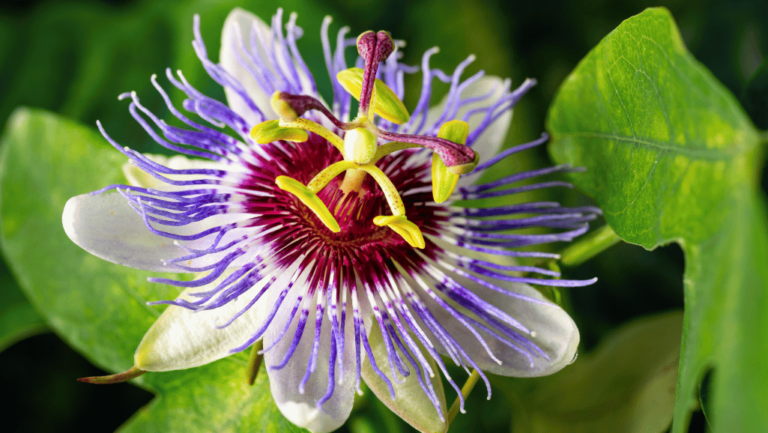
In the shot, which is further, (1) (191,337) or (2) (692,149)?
(1) (191,337)

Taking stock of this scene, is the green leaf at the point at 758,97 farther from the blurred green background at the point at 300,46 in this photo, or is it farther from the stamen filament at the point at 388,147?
the stamen filament at the point at 388,147

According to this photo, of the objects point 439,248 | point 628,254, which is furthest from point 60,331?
point 628,254

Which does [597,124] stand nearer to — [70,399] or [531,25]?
[531,25]

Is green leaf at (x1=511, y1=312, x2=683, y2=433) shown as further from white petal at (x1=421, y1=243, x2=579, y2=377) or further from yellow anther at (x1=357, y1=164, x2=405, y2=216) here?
yellow anther at (x1=357, y1=164, x2=405, y2=216)

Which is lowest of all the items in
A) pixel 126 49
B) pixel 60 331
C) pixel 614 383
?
pixel 614 383

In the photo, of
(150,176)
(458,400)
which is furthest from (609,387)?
(150,176)

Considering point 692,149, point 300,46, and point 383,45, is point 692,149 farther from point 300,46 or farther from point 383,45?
point 300,46
